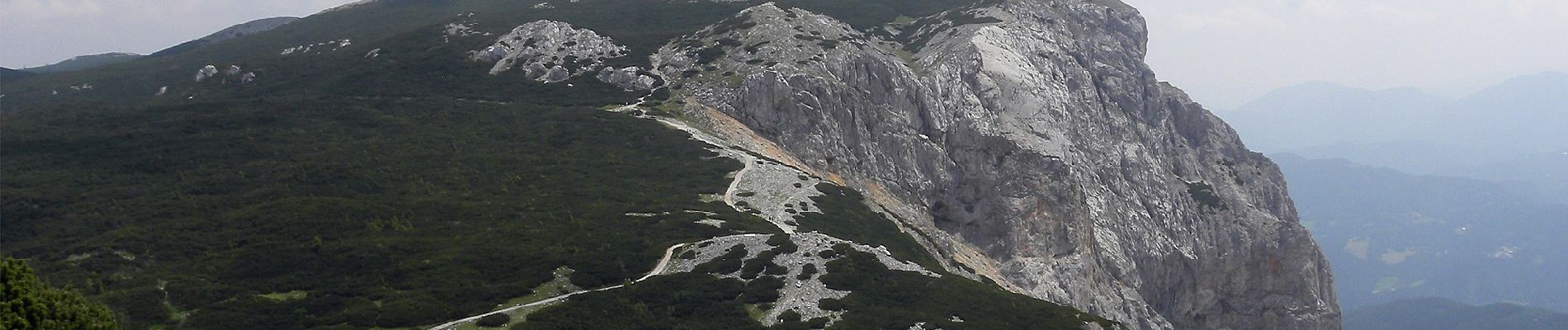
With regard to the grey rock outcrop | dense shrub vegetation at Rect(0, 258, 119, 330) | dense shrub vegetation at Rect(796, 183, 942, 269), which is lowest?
dense shrub vegetation at Rect(796, 183, 942, 269)

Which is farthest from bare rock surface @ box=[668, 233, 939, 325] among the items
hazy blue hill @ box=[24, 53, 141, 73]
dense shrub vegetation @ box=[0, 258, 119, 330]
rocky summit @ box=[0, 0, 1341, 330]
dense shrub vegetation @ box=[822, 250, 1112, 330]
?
hazy blue hill @ box=[24, 53, 141, 73]

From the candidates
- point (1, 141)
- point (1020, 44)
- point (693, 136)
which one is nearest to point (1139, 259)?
point (1020, 44)

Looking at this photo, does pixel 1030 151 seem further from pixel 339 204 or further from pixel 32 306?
pixel 32 306

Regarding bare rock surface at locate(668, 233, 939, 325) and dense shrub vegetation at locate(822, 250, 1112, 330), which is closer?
dense shrub vegetation at locate(822, 250, 1112, 330)

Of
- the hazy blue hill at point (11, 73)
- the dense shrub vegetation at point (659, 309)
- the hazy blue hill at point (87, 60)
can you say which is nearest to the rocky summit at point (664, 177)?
the dense shrub vegetation at point (659, 309)

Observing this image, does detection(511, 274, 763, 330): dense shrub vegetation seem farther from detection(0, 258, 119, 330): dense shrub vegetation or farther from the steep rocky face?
the steep rocky face

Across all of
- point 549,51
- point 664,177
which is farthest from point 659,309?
point 549,51

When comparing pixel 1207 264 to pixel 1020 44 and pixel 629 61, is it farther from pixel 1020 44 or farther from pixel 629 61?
pixel 629 61
